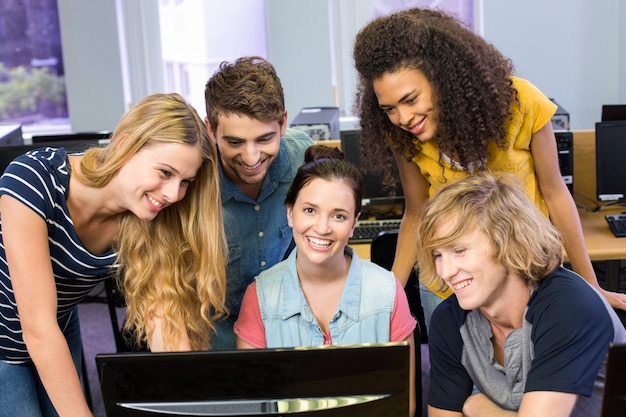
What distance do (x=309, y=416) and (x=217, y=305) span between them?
0.72m

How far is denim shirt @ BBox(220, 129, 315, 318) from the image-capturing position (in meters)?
1.91

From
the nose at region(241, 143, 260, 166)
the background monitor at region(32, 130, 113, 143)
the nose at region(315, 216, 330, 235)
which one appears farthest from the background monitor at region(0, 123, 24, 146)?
the nose at region(315, 216, 330, 235)

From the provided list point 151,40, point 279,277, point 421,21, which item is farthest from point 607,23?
point 279,277

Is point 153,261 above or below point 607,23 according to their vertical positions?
below

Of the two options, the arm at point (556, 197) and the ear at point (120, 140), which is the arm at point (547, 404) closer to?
the arm at point (556, 197)

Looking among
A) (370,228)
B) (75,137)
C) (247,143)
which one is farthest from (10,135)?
(247,143)

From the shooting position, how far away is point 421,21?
1815mm

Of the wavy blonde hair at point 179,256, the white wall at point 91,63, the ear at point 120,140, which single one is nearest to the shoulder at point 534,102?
the wavy blonde hair at point 179,256

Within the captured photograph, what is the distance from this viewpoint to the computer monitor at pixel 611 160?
3109 millimetres

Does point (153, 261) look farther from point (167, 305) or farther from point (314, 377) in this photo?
point (314, 377)

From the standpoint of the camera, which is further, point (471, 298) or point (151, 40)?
point (151, 40)

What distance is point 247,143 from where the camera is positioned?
66.6 inches

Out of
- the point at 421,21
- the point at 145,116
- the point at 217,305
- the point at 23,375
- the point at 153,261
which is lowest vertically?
the point at 23,375

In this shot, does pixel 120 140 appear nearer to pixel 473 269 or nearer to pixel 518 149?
pixel 473 269
